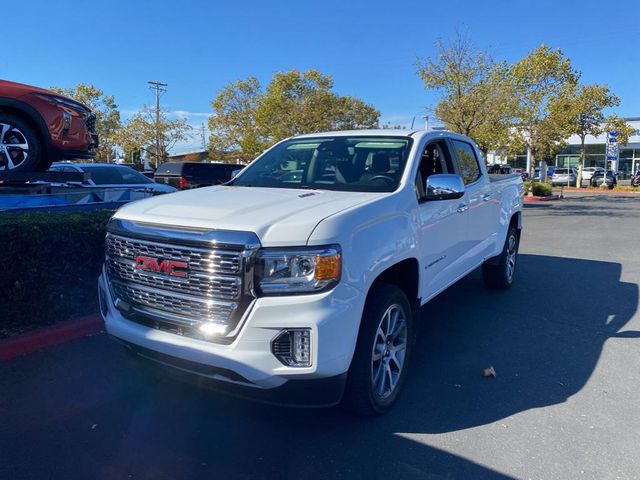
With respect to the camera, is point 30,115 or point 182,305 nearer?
point 182,305

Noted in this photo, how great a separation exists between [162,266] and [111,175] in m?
8.93

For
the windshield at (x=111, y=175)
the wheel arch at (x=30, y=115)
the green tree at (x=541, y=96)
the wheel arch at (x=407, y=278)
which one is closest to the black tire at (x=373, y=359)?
the wheel arch at (x=407, y=278)

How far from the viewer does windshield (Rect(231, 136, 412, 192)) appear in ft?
13.0

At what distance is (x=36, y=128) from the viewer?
247 inches

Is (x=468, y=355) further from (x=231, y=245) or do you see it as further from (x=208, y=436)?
(x=231, y=245)

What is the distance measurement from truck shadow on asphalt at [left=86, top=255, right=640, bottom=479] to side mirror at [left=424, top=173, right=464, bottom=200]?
4.62 feet

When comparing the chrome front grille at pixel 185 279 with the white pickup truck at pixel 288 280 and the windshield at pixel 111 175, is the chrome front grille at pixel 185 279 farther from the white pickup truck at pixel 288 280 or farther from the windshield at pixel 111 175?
the windshield at pixel 111 175

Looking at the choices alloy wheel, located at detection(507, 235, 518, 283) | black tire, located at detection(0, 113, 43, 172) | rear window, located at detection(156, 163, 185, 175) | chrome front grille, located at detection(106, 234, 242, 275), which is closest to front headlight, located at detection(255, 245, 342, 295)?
A: chrome front grille, located at detection(106, 234, 242, 275)

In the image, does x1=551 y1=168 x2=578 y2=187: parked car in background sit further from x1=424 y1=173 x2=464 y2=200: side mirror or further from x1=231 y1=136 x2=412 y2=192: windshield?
x1=424 y1=173 x2=464 y2=200: side mirror

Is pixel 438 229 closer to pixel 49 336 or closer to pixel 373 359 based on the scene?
pixel 373 359

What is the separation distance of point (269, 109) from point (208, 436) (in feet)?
84.5

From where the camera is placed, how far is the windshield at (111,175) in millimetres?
10953

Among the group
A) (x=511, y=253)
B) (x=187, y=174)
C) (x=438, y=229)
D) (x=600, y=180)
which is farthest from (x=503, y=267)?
(x=600, y=180)

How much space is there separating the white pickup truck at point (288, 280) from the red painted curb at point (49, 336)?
128 centimetres
